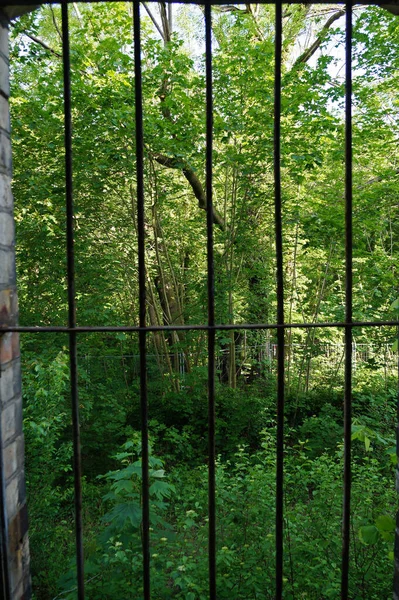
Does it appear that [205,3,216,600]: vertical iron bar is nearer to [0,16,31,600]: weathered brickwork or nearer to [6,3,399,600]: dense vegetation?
[0,16,31,600]: weathered brickwork

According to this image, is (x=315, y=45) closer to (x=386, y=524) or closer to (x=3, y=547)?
(x=386, y=524)

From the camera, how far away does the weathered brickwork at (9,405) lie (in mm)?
1039

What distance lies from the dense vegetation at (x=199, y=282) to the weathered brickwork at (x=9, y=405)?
3.66ft

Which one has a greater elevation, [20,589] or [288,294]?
[288,294]

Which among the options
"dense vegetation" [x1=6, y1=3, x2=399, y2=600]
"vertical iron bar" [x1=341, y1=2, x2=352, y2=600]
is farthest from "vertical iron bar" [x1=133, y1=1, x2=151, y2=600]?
"dense vegetation" [x1=6, y1=3, x2=399, y2=600]

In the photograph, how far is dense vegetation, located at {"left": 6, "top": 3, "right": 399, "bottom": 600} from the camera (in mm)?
3008

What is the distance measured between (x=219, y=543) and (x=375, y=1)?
123 inches

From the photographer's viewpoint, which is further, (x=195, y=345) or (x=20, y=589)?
(x=195, y=345)

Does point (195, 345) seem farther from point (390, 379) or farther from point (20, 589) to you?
point (20, 589)

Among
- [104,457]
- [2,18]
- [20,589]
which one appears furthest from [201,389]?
[2,18]

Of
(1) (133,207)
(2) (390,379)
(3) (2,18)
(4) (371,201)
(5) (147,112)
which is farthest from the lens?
(2) (390,379)

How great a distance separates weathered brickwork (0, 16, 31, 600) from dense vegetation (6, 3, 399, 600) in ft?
3.66

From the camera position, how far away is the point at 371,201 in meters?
5.68

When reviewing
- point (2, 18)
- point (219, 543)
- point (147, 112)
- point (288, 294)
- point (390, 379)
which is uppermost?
point (147, 112)
